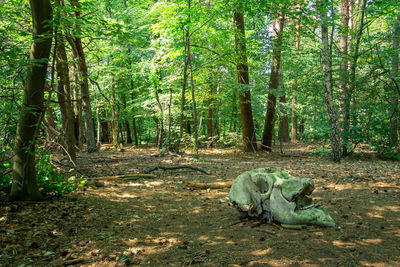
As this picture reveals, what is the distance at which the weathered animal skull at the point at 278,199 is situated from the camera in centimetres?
325

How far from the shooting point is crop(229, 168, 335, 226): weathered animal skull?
3.25 meters

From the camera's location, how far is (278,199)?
130 inches

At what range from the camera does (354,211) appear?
3.78m

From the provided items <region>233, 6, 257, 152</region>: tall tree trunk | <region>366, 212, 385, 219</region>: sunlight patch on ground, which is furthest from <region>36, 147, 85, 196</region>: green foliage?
<region>233, 6, 257, 152</region>: tall tree trunk

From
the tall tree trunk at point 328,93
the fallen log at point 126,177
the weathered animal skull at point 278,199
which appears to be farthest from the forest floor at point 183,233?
the tall tree trunk at point 328,93

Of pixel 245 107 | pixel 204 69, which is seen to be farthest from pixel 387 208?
A: pixel 204 69

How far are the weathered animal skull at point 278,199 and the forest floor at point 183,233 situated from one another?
15 centimetres

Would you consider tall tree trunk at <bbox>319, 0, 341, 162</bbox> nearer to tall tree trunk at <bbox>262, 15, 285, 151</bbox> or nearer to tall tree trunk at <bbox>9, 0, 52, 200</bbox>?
tall tree trunk at <bbox>262, 15, 285, 151</bbox>

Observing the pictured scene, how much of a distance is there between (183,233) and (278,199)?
4.64 ft

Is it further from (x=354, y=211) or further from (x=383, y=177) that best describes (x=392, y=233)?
(x=383, y=177)

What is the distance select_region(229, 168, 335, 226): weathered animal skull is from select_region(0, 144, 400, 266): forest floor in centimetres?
15

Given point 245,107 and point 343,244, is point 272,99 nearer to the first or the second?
point 245,107

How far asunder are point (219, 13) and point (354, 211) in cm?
761

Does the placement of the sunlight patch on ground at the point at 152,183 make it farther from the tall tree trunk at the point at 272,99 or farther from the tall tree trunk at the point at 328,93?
the tall tree trunk at the point at 272,99
